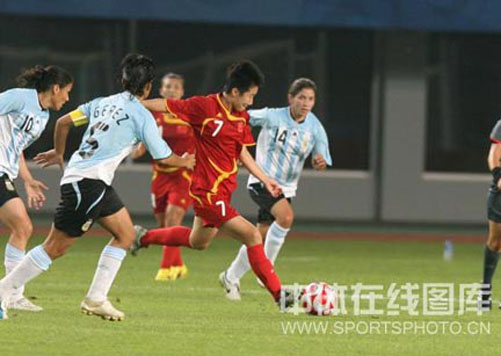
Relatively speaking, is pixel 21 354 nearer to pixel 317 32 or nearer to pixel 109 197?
pixel 109 197

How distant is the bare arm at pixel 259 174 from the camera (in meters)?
12.0

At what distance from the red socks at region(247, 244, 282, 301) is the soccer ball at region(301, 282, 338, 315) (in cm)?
23

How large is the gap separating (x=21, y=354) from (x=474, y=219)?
52.2ft

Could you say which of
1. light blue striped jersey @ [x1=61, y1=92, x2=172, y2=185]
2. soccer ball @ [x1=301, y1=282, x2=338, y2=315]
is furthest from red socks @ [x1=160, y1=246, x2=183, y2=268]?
light blue striped jersey @ [x1=61, y1=92, x2=172, y2=185]

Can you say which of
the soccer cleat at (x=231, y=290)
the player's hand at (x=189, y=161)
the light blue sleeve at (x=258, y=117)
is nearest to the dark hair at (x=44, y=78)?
the player's hand at (x=189, y=161)

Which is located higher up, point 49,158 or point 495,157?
point 49,158

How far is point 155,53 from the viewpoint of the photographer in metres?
25.1

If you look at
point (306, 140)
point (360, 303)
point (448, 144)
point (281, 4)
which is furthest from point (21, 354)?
point (448, 144)

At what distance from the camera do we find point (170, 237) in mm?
13203

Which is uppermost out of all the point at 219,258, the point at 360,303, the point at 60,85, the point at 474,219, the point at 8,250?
the point at 60,85

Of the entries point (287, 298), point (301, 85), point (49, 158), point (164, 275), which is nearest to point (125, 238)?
point (49, 158)

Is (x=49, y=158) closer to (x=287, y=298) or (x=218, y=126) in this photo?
(x=218, y=126)

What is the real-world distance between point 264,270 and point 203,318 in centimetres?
62

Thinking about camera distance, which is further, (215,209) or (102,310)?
(215,209)
